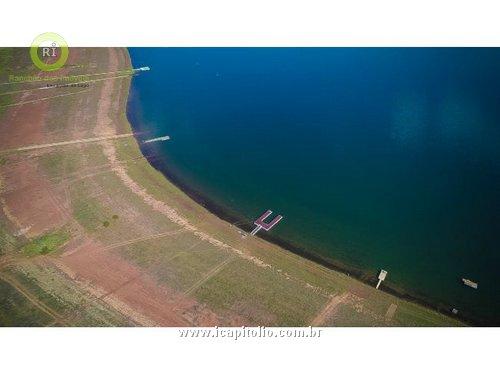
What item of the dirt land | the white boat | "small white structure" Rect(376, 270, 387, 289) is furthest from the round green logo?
the white boat

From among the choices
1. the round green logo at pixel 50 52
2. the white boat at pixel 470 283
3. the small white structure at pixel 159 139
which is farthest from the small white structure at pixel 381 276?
the round green logo at pixel 50 52

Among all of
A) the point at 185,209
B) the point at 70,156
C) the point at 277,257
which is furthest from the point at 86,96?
the point at 277,257

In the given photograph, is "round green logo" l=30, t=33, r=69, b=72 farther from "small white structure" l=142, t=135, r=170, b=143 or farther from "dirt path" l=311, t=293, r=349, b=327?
"dirt path" l=311, t=293, r=349, b=327

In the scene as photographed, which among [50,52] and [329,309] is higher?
[50,52]

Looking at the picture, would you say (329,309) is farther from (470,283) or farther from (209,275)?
(470,283)

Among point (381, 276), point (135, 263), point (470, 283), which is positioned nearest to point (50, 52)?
point (135, 263)
